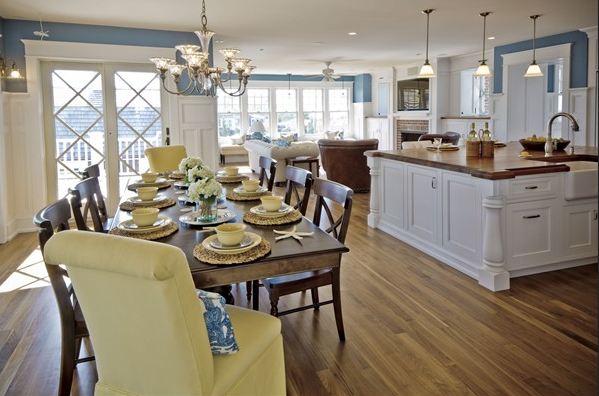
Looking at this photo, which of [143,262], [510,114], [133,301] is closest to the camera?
[143,262]

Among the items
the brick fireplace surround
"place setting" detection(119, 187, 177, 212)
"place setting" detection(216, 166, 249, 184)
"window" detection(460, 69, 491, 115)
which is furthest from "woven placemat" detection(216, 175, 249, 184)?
the brick fireplace surround

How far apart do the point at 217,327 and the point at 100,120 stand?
5.07m

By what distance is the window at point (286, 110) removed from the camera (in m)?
14.1

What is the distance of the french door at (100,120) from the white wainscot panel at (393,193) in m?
3.08

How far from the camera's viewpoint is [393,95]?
488 inches

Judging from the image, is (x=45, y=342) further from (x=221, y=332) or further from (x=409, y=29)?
(x=409, y=29)

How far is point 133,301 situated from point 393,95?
11754 millimetres

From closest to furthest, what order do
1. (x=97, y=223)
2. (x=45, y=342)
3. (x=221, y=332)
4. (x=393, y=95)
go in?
(x=221, y=332), (x=45, y=342), (x=97, y=223), (x=393, y=95)

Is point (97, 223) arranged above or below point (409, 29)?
below

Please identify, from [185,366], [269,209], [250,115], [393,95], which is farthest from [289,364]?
[250,115]

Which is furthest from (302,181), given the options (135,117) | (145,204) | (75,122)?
(75,122)

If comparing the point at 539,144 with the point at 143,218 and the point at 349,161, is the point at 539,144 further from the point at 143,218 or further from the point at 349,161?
the point at 143,218

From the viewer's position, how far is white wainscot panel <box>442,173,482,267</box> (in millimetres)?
3703

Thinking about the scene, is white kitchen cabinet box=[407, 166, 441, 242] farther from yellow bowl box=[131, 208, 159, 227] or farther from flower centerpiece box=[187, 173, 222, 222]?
yellow bowl box=[131, 208, 159, 227]
